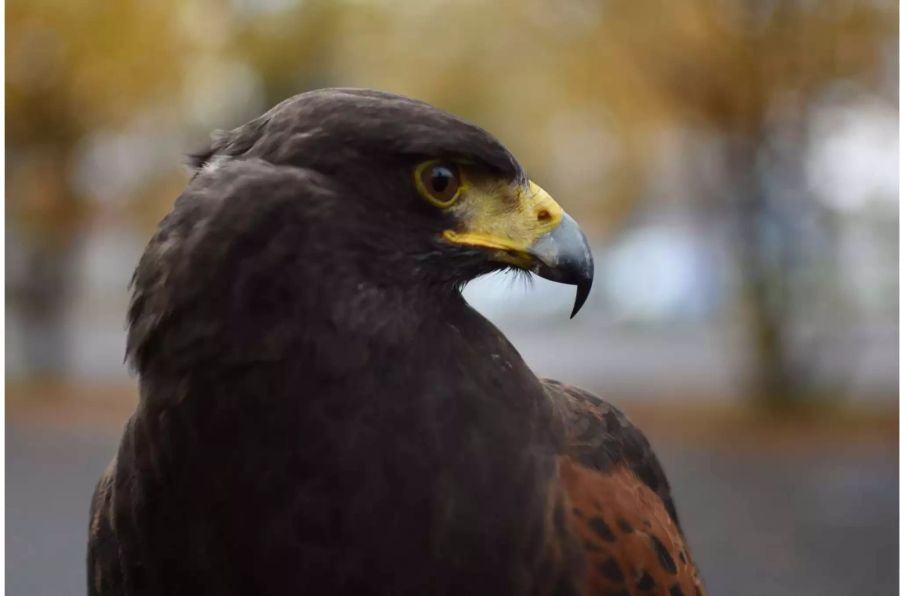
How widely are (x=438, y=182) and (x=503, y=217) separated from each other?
0.15 metres

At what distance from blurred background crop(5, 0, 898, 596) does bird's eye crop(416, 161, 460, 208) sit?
15.1ft

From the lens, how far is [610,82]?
10.3 metres

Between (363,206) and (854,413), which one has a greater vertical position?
(363,206)

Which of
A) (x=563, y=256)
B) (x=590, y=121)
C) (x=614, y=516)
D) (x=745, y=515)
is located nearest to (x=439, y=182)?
(x=563, y=256)

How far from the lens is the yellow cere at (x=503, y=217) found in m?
1.78

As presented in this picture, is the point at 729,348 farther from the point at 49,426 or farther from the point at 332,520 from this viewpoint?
the point at 332,520

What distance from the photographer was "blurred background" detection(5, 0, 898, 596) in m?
7.65

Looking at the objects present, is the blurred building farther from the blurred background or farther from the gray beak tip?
the gray beak tip

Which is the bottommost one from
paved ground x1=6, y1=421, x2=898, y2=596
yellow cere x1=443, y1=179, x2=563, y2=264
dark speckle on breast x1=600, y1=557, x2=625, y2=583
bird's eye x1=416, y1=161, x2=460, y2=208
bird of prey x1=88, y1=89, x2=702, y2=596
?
paved ground x1=6, y1=421, x2=898, y2=596

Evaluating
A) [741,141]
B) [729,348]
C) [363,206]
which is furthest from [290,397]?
[729,348]

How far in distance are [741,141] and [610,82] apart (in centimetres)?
149

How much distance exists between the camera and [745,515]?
720 centimetres

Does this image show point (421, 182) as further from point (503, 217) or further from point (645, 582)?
point (645, 582)

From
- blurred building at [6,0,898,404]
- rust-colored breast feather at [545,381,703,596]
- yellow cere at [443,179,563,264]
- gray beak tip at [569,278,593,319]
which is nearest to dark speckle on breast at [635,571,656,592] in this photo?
rust-colored breast feather at [545,381,703,596]
